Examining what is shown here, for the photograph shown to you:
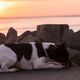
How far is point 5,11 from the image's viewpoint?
4.22 feet

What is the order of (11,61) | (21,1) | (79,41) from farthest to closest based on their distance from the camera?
(21,1) < (79,41) < (11,61)


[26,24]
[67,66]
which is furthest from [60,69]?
[26,24]

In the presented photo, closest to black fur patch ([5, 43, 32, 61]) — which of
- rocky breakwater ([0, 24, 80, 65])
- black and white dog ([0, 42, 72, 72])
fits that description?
black and white dog ([0, 42, 72, 72])

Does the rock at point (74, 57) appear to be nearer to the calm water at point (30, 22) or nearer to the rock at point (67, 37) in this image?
the rock at point (67, 37)

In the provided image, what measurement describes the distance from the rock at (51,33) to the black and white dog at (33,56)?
0.26ft

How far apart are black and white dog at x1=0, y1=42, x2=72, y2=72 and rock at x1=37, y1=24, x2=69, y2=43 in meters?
0.08

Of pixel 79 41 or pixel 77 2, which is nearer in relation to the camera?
pixel 79 41

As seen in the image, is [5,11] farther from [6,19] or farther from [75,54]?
[75,54]

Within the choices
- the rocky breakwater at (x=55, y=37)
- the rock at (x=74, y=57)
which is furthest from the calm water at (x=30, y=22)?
the rock at (x=74, y=57)

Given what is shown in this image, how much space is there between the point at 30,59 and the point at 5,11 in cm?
65

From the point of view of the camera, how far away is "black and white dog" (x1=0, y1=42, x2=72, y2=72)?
0.67 metres

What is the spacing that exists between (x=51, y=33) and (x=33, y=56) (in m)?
0.15

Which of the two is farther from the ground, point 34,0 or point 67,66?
point 34,0

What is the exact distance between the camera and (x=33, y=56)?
69cm
